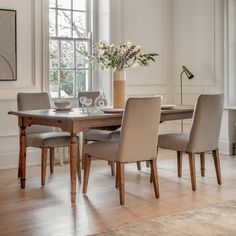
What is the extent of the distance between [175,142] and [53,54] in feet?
7.64

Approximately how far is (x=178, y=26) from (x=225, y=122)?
1.60 m

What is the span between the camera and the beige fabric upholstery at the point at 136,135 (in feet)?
12.5

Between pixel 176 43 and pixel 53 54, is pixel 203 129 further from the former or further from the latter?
pixel 176 43

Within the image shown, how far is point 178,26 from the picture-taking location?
6906 mm

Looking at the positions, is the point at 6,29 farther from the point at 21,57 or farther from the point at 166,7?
the point at 166,7

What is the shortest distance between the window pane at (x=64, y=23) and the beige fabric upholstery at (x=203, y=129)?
91.9 inches

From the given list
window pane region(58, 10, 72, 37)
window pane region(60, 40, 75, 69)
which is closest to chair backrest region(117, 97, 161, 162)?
window pane region(60, 40, 75, 69)

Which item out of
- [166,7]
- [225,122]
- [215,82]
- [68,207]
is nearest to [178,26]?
[166,7]

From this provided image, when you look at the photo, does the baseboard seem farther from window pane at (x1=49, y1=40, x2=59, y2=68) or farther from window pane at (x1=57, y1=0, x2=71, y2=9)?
window pane at (x1=57, y1=0, x2=71, y2=9)

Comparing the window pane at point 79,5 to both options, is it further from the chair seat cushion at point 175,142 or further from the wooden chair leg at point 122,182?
the wooden chair leg at point 122,182

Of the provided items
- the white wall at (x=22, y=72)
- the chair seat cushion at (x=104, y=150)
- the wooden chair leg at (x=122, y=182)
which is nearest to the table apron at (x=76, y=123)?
the chair seat cushion at (x=104, y=150)

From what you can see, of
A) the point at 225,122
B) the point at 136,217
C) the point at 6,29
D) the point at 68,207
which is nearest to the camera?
the point at 136,217

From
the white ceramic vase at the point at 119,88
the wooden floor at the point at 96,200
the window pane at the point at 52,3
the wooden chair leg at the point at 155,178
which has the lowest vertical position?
the wooden floor at the point at 96,200

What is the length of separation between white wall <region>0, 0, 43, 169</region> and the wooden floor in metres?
0.36
